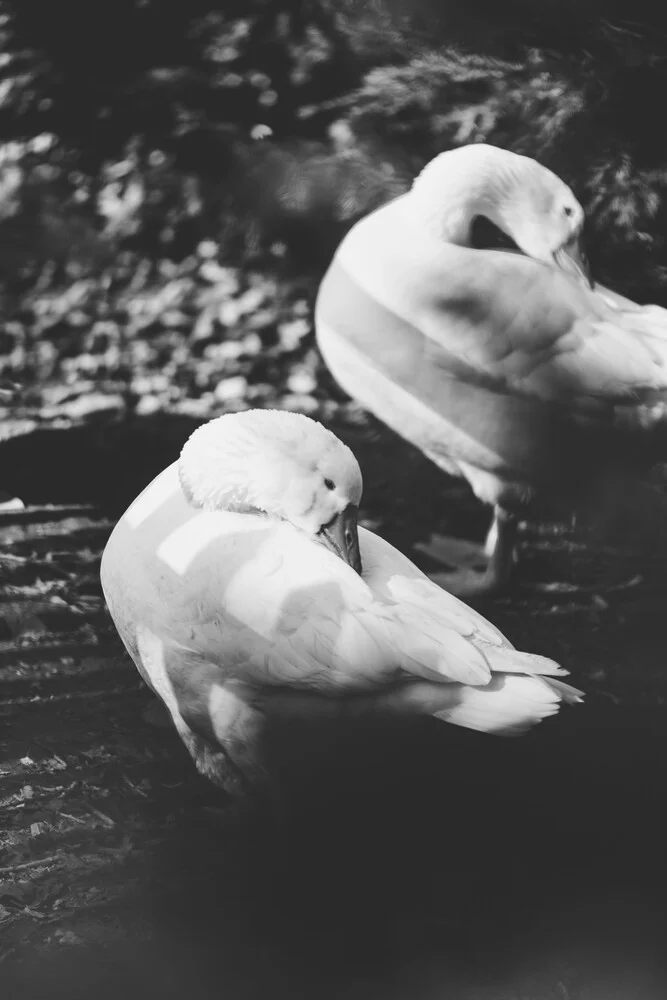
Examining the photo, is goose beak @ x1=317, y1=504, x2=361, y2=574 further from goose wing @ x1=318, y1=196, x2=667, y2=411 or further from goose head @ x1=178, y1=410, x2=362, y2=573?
goose wing @ x1=318, y1=196, x2=667, y2=411

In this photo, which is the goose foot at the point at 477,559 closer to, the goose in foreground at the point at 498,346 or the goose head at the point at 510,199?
the goose in foreground at the point at 498,346

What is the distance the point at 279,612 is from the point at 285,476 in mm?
197

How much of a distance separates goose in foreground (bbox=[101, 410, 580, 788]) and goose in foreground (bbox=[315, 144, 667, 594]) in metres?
0.55

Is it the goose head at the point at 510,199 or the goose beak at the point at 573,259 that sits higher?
the goose head at the point at 510,199

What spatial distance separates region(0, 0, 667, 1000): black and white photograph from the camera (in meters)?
1.34

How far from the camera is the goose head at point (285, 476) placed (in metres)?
1.46

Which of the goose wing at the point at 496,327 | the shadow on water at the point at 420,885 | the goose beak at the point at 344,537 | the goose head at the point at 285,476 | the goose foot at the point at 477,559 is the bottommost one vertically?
the goose foot at the point at 477,559

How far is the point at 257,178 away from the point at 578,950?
7.78ft

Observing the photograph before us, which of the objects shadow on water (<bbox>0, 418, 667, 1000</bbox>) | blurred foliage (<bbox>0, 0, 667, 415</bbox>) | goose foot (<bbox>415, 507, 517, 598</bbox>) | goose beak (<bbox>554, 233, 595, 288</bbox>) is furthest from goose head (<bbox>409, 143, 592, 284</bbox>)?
shadow on water (<bbox>0, 418, 667, 1000</bbox>)

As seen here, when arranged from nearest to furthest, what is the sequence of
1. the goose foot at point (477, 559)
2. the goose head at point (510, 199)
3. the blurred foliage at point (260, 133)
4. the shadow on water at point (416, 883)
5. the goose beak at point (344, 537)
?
1. the shadow on water at point (416, 883)
2. the goose beak at point (344, 537)
3. the goose foot at point (477, 559)
4. the goose head at point (510, 199)
5. the blurred foliage at point (260, 133)

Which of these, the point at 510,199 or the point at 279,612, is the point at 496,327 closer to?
the point at 510,199

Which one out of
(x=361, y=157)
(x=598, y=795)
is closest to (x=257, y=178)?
(x=361, y=157)

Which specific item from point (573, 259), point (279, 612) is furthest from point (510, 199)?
point (279, 612)

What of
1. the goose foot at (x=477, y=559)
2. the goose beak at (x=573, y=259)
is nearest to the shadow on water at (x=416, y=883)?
the goose foot at (x=477, y=559)
